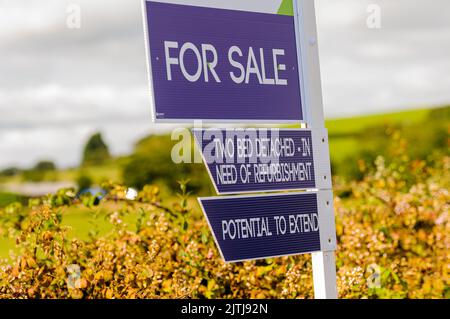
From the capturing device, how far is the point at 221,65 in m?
3.94

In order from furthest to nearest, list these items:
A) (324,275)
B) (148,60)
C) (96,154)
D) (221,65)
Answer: (96,154)
(324,275)
(221,65)
(148,60)

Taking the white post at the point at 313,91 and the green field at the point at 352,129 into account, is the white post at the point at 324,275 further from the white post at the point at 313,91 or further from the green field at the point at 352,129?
the green field at the point at 352,129

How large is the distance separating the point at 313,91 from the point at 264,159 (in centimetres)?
51

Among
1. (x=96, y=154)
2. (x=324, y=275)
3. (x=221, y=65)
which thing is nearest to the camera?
(x=221, y=65)

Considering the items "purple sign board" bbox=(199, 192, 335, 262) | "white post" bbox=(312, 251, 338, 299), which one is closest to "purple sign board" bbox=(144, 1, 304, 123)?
"purple sign board" bbox=(199, 192, 335, 262)

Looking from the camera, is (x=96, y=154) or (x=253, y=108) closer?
(x=253, y=108)

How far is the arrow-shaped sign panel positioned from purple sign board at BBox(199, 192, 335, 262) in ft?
0.22

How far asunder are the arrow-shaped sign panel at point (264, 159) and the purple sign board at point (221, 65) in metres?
0.09

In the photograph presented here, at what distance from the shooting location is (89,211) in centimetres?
588

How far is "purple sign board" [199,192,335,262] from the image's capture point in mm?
3832

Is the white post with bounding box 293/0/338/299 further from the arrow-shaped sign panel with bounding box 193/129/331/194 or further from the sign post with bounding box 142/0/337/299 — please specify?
the arrow-shaped sign panel with bounding box 193/129/331/194

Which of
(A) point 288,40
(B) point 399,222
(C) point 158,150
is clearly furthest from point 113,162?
(A) point 288,40

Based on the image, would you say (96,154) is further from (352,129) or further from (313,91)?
(313,91)

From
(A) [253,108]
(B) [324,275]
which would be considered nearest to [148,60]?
(A) [253,108]
